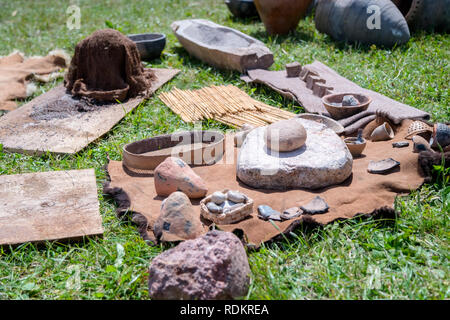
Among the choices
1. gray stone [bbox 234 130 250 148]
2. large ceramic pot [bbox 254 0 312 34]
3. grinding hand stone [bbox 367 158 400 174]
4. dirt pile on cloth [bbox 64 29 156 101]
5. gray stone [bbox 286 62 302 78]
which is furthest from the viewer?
large ceramic pot [bbox 254 0 312 34]

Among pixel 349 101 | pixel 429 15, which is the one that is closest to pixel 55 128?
pixel 349 101

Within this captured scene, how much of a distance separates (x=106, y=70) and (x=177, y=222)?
3.37 meters

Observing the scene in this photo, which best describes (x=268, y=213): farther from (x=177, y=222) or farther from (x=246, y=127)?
(x=246, y=127)

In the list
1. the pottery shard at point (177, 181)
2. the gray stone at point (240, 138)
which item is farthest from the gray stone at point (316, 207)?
the gray stone at point (240, 138)

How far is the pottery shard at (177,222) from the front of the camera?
9.64 ft

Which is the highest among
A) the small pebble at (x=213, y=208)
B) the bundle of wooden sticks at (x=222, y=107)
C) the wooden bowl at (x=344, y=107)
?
the wooden bowl at (x=344, y=107)

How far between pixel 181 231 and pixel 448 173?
212cm

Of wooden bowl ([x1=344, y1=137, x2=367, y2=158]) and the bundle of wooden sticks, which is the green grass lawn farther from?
wooden bowl ([x1=344, y1=137, x2=367, y2=158])

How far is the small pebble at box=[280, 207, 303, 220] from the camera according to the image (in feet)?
10.2

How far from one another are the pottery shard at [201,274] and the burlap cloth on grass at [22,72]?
4.10m

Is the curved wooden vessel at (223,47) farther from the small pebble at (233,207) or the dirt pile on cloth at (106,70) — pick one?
the small pebble at (233,207)

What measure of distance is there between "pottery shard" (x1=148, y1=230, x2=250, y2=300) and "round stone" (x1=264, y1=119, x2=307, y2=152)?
1.31 m
